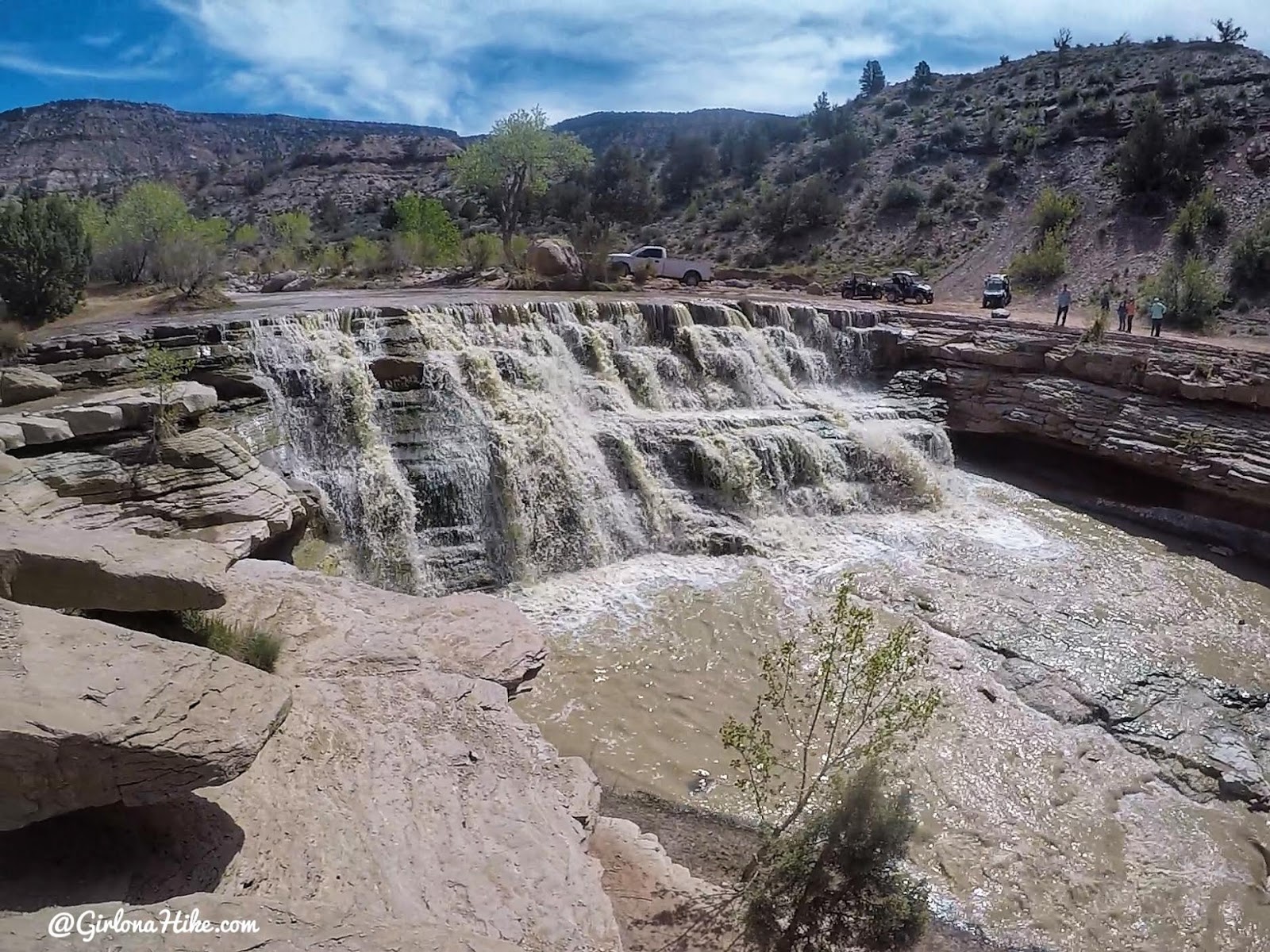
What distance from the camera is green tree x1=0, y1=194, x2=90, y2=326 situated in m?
16.0

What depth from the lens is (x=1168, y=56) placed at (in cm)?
4050

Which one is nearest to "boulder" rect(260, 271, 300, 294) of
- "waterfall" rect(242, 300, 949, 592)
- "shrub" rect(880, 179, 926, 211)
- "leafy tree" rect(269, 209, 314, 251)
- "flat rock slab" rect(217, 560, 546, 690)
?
"leafy tree" rect(269, 209, 314, 251)

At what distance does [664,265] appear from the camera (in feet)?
82.3

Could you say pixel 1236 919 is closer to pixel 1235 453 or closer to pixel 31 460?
pixel 1235 453

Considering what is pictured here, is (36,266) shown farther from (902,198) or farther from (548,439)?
(902,198)

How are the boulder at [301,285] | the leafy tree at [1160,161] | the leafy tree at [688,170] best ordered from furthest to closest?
the leafy tree at [688,170]
the leafy tree at [1160,161]
the boulder at [301,285]

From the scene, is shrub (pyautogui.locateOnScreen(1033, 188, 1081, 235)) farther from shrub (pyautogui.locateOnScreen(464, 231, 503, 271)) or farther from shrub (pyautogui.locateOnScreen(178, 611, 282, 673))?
shrub (pyautogui.locateOnScreen(178, 611, 282, 673))

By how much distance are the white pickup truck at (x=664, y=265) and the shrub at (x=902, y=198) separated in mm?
14841

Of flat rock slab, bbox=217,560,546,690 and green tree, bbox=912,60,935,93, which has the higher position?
green tree, bbox=912,60,935,93

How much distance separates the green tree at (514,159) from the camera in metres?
29.7

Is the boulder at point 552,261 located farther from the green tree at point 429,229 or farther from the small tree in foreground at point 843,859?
the small tree in foreground at point 843,859

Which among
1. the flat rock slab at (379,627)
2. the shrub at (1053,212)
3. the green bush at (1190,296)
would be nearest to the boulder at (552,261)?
the green bush at (1190,296)

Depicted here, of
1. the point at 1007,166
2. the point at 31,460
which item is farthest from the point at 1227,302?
the point at 31,460

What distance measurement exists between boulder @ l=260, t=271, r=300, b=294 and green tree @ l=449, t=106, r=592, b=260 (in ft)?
25.0
